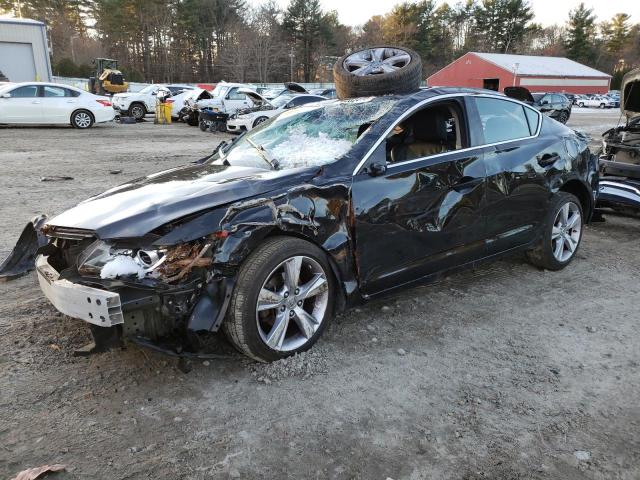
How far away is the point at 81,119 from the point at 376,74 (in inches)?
672

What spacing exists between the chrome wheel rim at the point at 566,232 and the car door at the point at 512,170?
1.00 ft

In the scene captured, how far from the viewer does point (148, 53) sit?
63875 millimetres

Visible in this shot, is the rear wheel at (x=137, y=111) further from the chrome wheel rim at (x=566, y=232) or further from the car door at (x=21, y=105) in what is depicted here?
the chrome wheel rim at (x=566, y=232)

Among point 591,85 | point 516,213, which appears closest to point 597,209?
point 516,213

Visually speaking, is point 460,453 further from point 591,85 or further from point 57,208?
point 591,85

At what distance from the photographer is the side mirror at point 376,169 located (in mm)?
3477

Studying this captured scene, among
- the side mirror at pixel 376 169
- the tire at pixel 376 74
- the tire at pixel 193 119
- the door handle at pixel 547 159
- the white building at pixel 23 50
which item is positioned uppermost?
the white building at pixel 23 50

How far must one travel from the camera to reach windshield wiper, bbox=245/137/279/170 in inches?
147

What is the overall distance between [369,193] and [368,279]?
0.56 m

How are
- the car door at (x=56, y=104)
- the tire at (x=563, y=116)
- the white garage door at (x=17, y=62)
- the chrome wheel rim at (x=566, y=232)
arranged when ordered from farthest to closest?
the white garage door at (x=17, y=62) → the tire at (x=563, y=116) → the car door at (x=56, y=104) → the chrome wheel rim at (x=566, y=232)

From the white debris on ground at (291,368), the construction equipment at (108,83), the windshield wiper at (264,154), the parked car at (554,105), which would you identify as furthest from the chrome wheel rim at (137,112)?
the white debris on ground at (291,368)

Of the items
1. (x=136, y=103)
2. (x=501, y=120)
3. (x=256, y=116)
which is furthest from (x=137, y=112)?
(x=501, y=120)

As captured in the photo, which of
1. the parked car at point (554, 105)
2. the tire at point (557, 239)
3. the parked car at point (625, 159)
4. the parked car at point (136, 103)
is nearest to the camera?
the tire at point (557, 239)

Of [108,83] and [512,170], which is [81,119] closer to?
[108,83]
